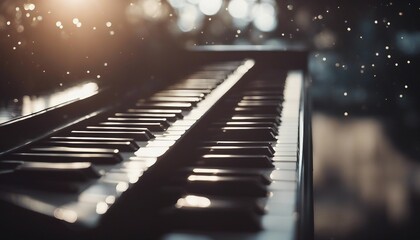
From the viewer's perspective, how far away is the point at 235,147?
64.6 inches

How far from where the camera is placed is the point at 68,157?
1.29 m

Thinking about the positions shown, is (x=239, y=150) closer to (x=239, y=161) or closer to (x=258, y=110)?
(x=239, y=161)

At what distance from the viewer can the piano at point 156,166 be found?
0.98m

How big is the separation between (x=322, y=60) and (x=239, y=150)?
473 cm

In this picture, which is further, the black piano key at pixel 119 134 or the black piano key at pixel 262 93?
the black piano key at pixel 262 93

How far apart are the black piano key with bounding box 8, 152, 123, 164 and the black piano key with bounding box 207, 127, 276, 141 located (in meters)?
0.57

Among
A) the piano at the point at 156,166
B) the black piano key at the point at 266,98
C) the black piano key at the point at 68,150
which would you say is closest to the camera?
the piano at the point at 156,166

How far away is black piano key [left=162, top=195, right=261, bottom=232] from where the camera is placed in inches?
41.0

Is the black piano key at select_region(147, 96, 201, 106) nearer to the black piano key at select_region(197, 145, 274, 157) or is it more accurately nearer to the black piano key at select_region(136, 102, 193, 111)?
the black piano key at select_region(136, 102, 193, 111)

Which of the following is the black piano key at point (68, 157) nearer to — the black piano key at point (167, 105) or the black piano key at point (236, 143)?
the black piano key at point (236, 143)

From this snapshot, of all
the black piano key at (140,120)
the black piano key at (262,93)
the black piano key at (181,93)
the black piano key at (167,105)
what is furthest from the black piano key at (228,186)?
the black piano key at (262,93)

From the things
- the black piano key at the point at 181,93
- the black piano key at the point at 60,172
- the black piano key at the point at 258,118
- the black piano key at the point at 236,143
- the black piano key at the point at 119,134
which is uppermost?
the black piano key at the point at 181,93

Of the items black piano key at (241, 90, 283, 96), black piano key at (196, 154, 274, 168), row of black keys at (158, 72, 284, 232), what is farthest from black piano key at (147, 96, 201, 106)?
black piano key at (196, 154, 274, 168)

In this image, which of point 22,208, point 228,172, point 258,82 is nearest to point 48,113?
point 228,172
